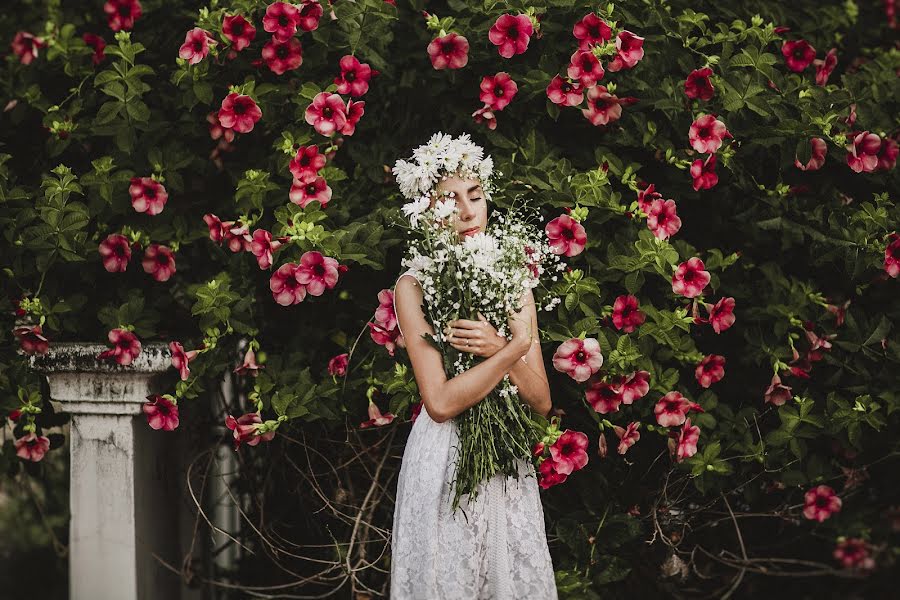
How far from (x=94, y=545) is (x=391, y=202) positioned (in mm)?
1489

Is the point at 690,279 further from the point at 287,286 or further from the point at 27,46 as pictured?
the point at 27,46

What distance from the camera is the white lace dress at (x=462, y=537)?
2082 millimetres

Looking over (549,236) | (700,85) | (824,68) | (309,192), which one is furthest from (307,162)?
(824,68)

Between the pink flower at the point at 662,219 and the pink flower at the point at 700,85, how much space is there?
1.24ft

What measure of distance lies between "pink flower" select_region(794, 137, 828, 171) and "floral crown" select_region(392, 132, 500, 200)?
110 cm

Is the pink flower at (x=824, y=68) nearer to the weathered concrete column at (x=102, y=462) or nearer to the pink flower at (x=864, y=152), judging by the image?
the pink flower at (x=864, y=152)

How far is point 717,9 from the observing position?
3.00m

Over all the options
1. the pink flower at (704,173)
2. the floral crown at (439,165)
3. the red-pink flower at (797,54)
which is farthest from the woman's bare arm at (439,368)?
the red-pink flower at (797,54)

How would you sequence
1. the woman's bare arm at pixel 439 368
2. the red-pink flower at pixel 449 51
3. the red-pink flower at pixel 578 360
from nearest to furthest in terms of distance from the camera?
1. the woman's bare arm at pixel 439 368
2. the red-pink flower at pixel 578 360
3. the red-pink flower at pixel 449 51

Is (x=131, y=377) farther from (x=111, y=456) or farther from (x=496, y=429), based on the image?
(x=496, y=429)

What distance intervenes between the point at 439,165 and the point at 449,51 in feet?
2.04

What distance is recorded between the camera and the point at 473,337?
6.69ft

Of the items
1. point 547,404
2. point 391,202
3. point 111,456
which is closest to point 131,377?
point 111,456

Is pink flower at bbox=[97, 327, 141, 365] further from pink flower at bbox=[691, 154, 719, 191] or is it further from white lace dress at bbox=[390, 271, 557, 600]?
pink flower at bbox=[691, 154, 719, 191]
